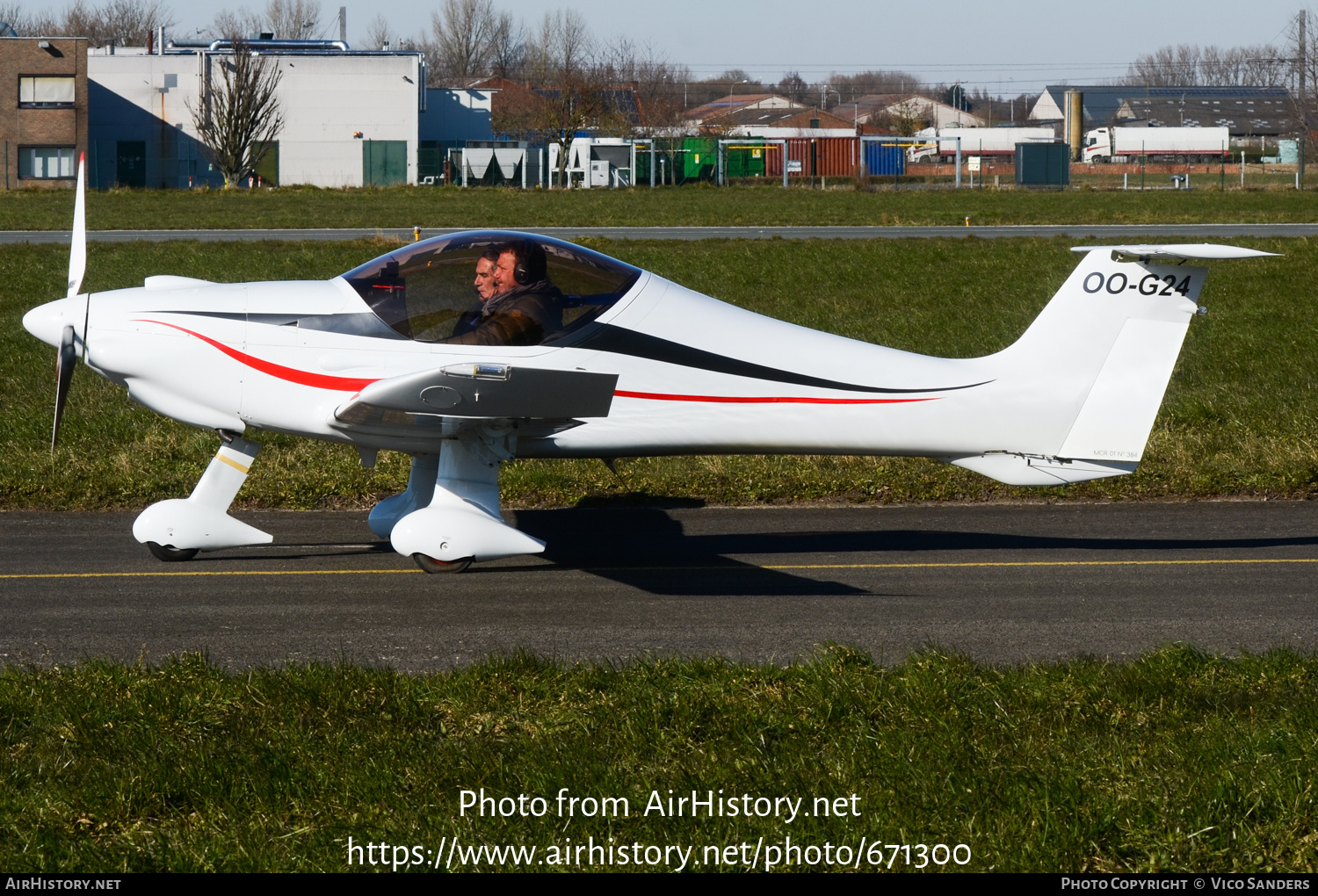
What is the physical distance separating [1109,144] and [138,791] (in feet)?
307

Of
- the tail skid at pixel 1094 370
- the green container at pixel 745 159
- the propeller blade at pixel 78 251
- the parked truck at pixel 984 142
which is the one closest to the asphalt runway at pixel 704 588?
the tail skid at pixel 1094 370

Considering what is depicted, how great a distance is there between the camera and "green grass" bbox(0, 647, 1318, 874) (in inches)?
169

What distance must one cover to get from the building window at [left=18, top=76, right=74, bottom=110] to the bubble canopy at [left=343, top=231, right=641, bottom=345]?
63.6 m

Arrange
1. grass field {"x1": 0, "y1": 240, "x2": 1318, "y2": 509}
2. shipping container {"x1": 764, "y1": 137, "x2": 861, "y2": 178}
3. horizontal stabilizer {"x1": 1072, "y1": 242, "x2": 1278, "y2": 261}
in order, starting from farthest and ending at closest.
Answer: shipping container {"x1": 764, "y1": 137, "x2": 861, "y2": 178} → grass field {"x1": 0, "y1": 240, "x2": 1318, "y2": 509} → horizontal stabilizer {"x1": 1072, "y1": 242, "x2": 1278, "y2": 261}

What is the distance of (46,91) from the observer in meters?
63.5

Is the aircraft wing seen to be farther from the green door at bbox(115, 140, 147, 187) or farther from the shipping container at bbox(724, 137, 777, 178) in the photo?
the green door at bbox(115, 140, 147, 187)

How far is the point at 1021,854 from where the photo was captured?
4199 millimetres

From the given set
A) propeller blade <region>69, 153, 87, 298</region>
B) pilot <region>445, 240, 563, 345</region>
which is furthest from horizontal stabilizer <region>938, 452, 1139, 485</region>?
propeller blade <region>69, 153, 87, 298</region>

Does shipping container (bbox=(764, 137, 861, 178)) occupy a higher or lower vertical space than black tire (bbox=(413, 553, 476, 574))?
higher

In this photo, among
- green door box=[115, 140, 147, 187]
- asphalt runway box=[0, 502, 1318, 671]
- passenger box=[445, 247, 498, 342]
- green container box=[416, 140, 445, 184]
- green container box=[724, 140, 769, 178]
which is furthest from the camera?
green container box=[724, 140, 769, 178]

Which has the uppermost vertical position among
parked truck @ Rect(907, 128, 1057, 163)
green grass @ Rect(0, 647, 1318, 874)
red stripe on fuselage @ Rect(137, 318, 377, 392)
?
parked truck @ Rect(907, 128, 1057, 163)

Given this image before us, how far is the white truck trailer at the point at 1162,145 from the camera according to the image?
289 ft

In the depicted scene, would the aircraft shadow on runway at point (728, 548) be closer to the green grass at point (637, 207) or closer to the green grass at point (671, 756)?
the green grass at point (671, 756)

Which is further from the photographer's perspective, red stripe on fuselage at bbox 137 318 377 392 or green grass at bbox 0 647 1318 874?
Answer: red stripe on fuselage at bbox 137 318 377 392
